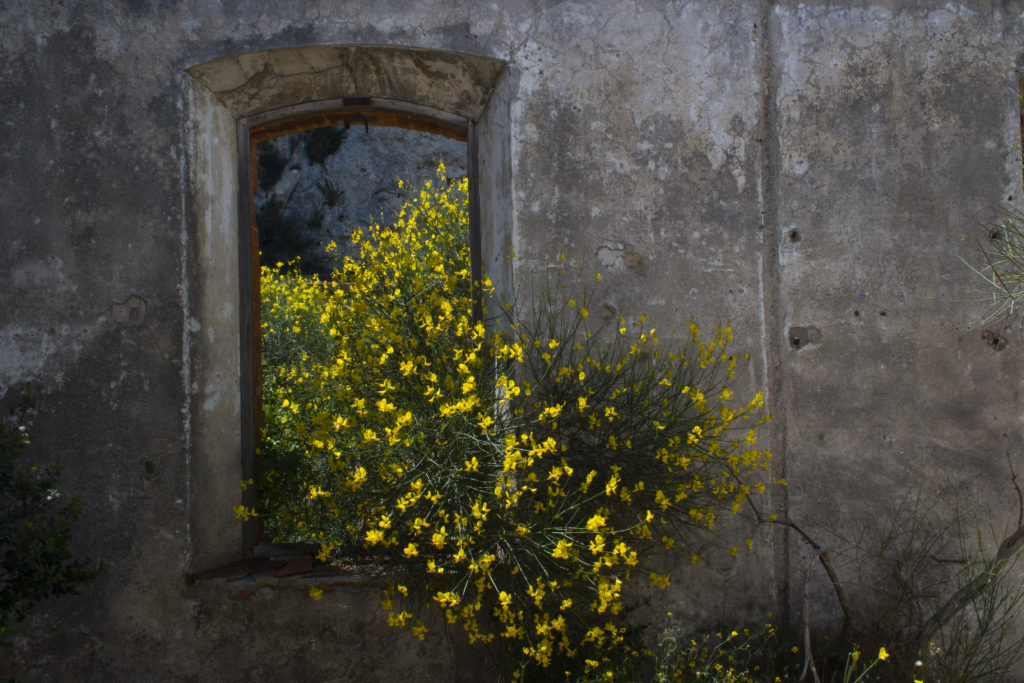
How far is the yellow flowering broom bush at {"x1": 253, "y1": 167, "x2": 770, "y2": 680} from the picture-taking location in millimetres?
2605

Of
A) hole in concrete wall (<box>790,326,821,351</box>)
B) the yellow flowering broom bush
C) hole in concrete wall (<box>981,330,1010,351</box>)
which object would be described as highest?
hole in concrete wall (<box>790,326,821,351</box>)

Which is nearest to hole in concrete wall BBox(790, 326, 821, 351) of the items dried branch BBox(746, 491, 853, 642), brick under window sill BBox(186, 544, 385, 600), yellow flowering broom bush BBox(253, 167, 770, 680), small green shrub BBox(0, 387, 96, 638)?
yellow flowering broom bush BBox(253, 167, 770, 680)

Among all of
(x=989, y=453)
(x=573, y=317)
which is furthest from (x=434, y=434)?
(x=989, y=453)

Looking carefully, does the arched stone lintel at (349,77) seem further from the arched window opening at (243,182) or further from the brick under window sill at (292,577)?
the brick under window sill at (292,577)

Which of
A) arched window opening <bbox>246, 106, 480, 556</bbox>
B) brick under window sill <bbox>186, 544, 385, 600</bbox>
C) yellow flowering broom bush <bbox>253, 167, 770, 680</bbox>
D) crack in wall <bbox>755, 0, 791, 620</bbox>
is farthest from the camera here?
arched window opening <bbox>246, 106, 480, 556</bbox>

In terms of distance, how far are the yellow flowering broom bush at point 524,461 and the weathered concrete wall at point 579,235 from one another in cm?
27

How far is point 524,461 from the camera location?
2531mm

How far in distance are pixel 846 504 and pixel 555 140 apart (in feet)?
6.87

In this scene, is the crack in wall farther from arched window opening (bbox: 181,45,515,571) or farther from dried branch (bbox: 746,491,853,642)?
arched window opening (bbox: 181,45,515,571)

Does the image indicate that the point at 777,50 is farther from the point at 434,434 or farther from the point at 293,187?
the point at 293,187

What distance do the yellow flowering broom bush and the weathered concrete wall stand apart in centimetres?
27

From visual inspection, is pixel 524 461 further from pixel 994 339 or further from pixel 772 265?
pixel 994 339

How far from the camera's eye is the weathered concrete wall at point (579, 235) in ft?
10.1

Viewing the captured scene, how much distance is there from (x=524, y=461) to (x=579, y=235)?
116cm
